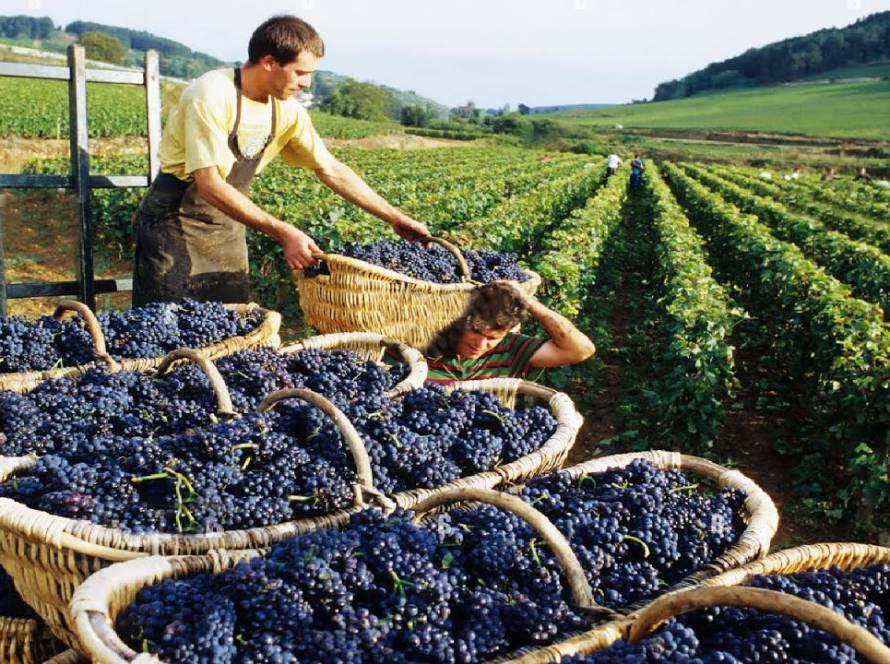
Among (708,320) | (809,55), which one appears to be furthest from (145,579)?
(809,55)

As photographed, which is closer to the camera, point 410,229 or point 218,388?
point 218,388

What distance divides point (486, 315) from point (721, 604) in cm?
247

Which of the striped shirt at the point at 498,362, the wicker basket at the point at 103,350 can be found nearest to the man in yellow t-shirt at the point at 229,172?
the wicker basket at the point at 103,350

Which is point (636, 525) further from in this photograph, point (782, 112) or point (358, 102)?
point (782, 112)

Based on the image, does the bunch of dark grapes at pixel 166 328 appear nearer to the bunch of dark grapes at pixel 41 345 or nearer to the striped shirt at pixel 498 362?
the bunch of dark grapes at pixel 41 345

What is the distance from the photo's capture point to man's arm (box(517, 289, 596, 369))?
398cm

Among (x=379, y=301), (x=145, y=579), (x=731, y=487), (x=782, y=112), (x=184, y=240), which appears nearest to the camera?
(x=145, y=579)

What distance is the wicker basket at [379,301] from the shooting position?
13.0ft

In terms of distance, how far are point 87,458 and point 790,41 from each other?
140m

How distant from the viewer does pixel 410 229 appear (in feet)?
15.0

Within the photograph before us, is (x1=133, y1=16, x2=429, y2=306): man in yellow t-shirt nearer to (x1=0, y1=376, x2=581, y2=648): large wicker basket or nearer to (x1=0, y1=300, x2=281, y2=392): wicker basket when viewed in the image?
(x1=0, y1=300, x2=281, y2=392): wicker basket

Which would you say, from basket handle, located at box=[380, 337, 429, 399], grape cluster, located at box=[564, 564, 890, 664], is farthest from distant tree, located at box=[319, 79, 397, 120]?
grape cluster, located at box=[564, 564, 890, 664]

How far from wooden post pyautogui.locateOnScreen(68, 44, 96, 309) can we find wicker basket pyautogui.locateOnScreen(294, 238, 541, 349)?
1872 millimetres

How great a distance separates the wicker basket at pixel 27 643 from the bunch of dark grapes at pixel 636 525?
137 centimetres
